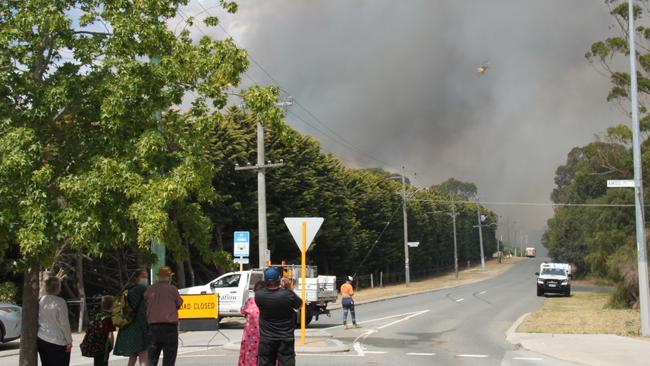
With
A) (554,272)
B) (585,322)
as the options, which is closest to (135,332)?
(585,322)

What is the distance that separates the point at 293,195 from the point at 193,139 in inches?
1173

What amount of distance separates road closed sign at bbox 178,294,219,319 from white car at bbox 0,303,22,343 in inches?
175

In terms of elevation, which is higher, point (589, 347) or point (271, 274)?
point (271, 274)

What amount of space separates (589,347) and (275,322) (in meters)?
10.4

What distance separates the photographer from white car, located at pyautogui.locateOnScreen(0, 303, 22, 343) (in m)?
17.7

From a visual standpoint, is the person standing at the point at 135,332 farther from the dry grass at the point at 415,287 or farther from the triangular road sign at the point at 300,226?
the dry grass at the point at 415,287

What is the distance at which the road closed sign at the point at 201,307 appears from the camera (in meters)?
17.5

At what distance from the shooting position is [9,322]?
17.9 metres

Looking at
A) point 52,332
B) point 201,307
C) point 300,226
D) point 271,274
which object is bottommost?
point 201,307

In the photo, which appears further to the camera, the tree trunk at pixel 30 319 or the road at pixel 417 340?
the road at pixel 417 340

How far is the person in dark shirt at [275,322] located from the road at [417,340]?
5375 millimetres

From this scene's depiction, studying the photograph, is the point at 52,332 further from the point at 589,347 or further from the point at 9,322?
the point at 589,347

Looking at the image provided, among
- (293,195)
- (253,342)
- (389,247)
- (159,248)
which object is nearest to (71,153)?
(253,342)

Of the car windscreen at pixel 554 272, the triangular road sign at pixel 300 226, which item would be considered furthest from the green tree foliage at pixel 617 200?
the triangular road sign at pixel 300 226
